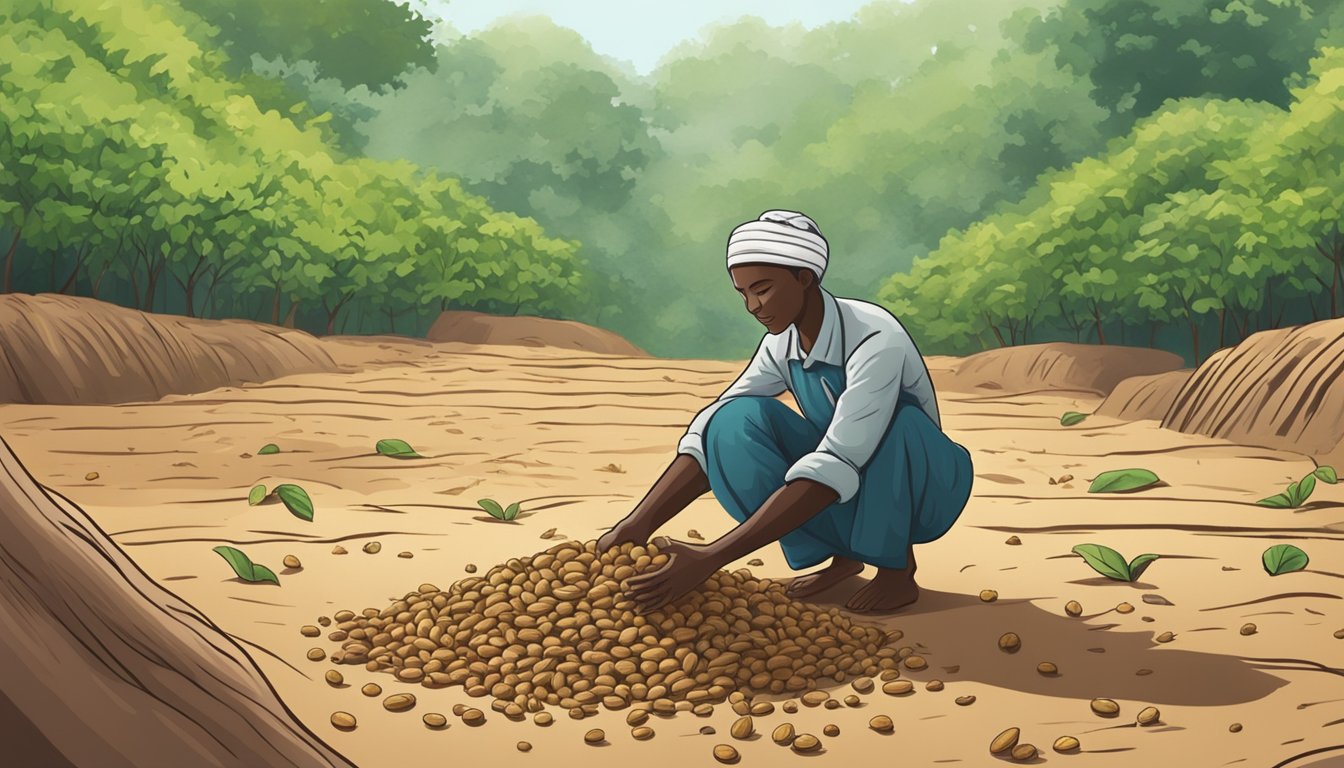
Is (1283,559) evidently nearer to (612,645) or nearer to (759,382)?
Result: (759,382)

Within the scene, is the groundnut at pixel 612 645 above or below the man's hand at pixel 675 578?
below

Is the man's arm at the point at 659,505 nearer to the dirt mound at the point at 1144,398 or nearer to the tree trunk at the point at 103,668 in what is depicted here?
the tree trunk at the point at 103,668

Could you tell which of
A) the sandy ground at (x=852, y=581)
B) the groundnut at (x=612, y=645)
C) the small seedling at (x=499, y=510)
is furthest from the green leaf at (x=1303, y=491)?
the small seedling at (x=499, y=510)

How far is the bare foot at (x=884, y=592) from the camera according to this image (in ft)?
12.3

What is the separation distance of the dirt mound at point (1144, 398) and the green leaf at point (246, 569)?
6748 millimetres

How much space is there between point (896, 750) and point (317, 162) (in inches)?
611

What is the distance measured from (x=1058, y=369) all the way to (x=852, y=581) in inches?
391

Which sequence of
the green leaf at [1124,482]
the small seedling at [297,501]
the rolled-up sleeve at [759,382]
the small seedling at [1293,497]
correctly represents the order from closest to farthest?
the rolled-up sleeve at [759,382] → the small seedling at [297,501] → the small seedling at [1293,497] → the green leaf at [1124,482]

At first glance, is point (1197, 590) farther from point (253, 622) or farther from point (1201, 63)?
point (1201, 63)

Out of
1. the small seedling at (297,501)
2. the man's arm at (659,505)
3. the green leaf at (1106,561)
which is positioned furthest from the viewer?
the small seedling at (297,501)

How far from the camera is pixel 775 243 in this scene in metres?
3.23

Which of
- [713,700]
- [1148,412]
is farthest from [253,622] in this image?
[1148,412]

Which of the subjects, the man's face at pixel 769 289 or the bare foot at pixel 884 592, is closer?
the man's face at pixel 769 289

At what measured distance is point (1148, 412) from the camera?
916 cm
